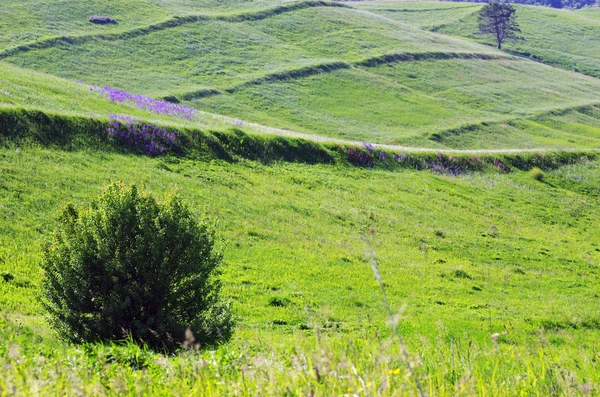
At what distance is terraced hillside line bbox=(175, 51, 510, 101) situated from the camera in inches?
2827

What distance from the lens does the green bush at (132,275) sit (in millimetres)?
12836

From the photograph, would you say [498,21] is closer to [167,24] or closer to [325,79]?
[325,79]

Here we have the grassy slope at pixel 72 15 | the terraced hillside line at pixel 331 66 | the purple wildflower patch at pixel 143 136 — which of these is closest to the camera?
the purple wildflower patch at pixel 143 136

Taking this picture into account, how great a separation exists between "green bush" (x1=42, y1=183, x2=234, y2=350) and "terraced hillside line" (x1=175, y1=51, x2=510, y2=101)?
184 feet

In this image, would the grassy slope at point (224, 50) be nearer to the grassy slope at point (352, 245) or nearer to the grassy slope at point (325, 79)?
the grassy slope at point (325, 79)

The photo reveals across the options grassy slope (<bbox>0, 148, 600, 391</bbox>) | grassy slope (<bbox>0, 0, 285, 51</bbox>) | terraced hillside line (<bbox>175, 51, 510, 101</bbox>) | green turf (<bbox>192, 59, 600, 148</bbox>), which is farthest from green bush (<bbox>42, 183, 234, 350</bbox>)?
grassy slope (<bbox>0, 0, 285, 51</bbox>)

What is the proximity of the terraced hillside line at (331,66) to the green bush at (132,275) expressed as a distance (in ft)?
184

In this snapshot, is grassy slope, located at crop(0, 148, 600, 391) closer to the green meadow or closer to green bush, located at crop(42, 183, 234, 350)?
the green meadow

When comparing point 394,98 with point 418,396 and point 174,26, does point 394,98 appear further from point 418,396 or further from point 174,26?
point 418,396

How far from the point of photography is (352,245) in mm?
30109

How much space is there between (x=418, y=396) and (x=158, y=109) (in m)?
44.0

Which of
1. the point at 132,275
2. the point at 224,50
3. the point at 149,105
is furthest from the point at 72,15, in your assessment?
the point at 132,275

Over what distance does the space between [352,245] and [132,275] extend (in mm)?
17913

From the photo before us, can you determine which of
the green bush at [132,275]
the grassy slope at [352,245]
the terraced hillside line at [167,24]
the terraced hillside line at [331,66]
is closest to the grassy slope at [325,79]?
the terraced hillside line at [331,66]
